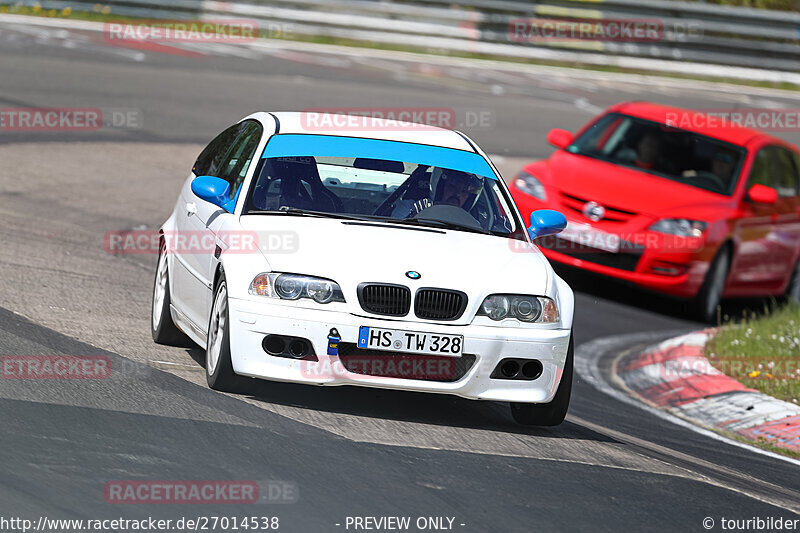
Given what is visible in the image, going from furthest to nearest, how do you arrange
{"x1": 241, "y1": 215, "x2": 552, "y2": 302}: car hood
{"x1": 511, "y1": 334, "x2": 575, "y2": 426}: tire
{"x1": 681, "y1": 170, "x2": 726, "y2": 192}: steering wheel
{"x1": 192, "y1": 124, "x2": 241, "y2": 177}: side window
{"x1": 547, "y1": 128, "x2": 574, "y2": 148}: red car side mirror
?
{"x1": 547, "y1": 128, "x2": 574, "y2": 148}: red car side mirror < {"x1": 681, "y1": 170, "x2": 726, "y2": 192}: steering wheel < {"x1": 192, "y1": 124, "x2": 241, "y2": 177}: side window < {"x1": 511, "y1": 334, "x2": 575, "y2": 426}: tire < {"x1": 241, "y1": 215, "x2": 552, "y2": 302}: car hood

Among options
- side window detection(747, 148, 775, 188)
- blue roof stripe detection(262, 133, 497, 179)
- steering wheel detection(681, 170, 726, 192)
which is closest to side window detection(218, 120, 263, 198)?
blue roof stripe detection(262, 133, 497, 179)

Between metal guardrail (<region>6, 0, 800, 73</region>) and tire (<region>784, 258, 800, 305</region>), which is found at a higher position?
metal guardrail (<region>6, 0, 800, 73</region>)

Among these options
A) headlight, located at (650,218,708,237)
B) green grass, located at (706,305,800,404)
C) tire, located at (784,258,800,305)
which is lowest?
tire, located at (784,258,800,305)

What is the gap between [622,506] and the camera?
637cm

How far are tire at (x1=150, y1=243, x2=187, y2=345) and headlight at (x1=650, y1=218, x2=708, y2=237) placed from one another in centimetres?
571

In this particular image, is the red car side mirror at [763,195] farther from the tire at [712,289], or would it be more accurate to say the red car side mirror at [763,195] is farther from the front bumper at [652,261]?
the front bumper at [652,261]

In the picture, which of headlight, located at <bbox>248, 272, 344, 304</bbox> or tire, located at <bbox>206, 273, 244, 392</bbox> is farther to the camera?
tire, located at <bbox>206, 273, 244, 392</bbox>

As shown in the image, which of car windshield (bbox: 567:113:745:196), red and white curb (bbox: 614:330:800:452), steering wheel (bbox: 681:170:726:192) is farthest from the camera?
car windshield (bbox: 567:113:745:196)

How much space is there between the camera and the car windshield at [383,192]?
8.09 metres

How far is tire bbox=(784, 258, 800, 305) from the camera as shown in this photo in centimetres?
1548

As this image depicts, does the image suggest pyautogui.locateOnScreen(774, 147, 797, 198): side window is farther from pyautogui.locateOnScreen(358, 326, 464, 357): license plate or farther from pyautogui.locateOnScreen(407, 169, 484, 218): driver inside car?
pyautogui.locateOnScreen(358, 326, 464, 357): license plate

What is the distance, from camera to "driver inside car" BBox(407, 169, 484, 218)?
27.5 ft

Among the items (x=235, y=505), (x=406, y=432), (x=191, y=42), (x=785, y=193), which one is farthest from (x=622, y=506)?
(x=191, y=42)

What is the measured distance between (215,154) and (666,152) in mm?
6604
